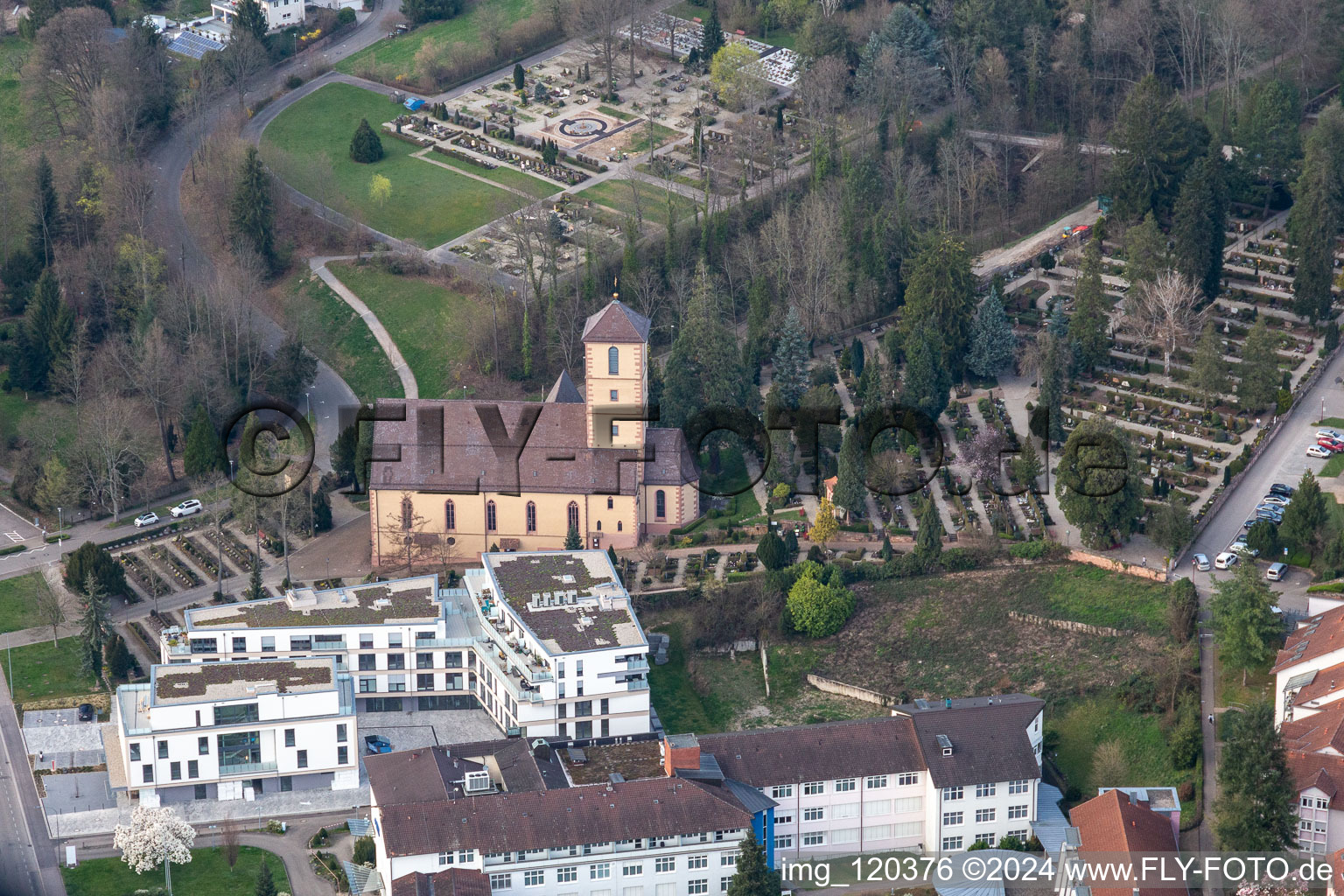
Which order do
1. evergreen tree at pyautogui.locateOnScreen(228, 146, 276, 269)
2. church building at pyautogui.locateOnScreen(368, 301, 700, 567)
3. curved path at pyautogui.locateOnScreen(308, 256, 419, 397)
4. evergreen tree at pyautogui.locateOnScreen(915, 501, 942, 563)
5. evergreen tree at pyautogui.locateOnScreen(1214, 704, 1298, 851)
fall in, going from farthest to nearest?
evergreen tree at pyautogui.locateOnScreen(228, 146, 276, 269)
curved path at pyautogui.locateOnScreen(308, 256, 419, 397)
church building at pyautogui.locateOnScreen(368, 301, 700, 567)
evergreen tree at pyautogui.locateOnScreen(915, 501, 942, 563)
evergreen tree at pyautogui.locateOnScreen(1214, 704, 1298, 851)

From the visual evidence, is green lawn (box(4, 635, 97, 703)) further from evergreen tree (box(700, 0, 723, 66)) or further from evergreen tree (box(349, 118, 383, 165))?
evergreen tree (box(700, 0, 723, 66))

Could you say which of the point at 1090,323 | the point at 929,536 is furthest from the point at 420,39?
the point at 929,536

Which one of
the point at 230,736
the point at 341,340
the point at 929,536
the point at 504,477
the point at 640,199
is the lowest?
the point at 341,340

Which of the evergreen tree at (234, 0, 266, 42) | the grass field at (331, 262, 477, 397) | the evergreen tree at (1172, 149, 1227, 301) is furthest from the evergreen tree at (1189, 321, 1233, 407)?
the evergreen tree at (234, 0, 266, 42)

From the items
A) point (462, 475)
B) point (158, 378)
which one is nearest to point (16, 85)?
→ point (158, 378)

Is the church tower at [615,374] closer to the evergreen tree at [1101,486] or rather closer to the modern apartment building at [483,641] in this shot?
the modern apartment building at [483,641]

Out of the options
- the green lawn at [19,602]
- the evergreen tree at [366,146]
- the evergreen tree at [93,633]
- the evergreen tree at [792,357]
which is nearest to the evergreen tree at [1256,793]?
the evergreen tree at [792,357]

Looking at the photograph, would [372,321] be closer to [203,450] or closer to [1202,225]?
[203,450]
